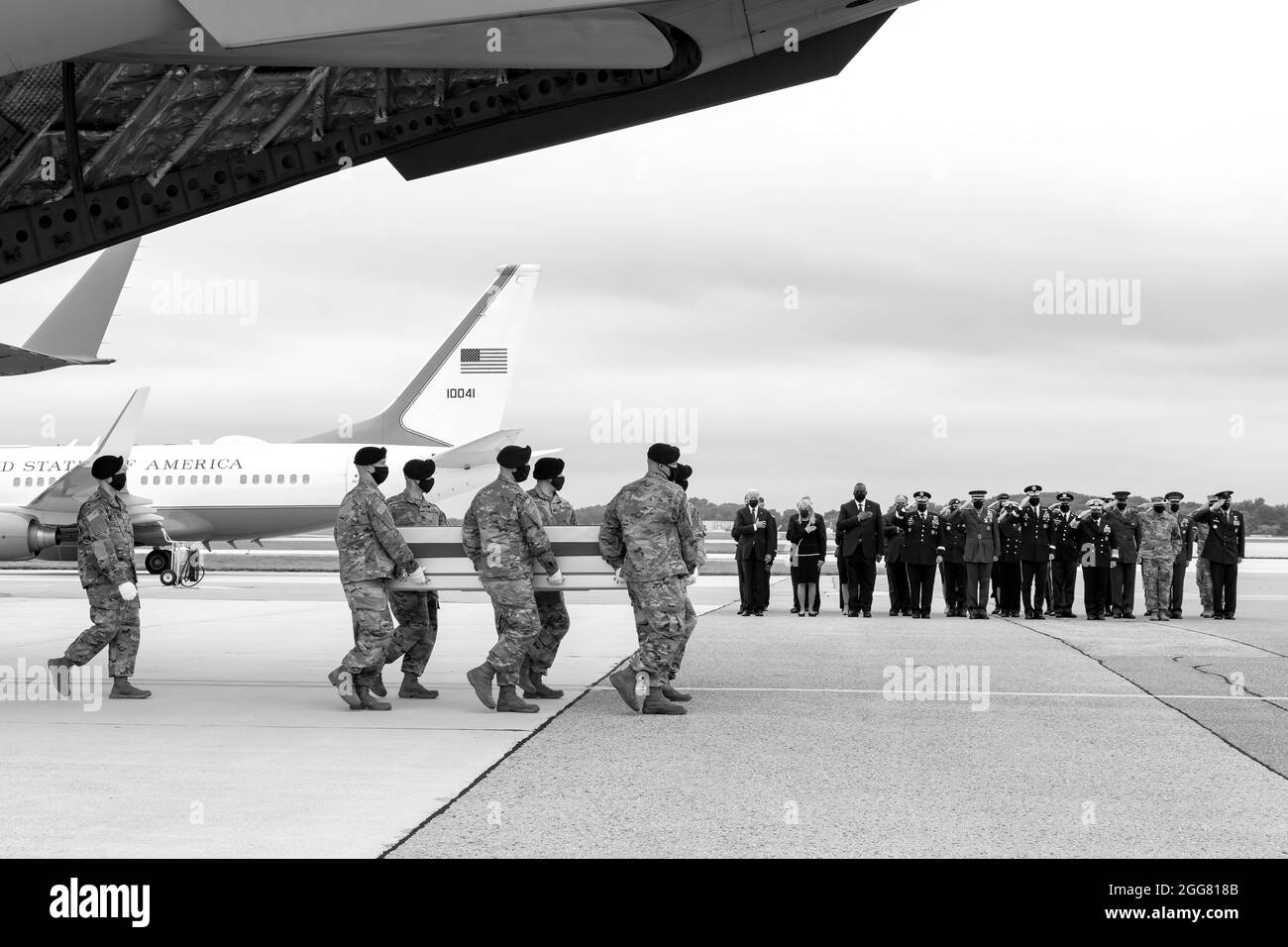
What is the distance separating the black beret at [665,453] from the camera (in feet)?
29.8

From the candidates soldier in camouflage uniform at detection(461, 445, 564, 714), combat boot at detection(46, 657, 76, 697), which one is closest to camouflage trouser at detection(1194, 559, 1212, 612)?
soldier in camouflage uniform at detection(461, 445, 564, 714)

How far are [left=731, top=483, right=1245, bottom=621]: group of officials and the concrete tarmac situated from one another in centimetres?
559

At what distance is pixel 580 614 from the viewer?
62.6 feet

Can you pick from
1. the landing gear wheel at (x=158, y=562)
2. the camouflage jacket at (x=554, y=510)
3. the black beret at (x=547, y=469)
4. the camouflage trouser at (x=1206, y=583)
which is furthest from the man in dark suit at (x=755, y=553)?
the landing gear wheel at (x=158, y=562)

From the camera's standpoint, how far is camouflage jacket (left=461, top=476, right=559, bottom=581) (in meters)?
9.01

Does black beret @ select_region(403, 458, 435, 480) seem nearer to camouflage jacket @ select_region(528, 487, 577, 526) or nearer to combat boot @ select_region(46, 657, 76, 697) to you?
camouflage jacket @ select_region(528, 487, 577, 526)

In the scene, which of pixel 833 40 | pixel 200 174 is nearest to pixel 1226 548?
pixel 833 40

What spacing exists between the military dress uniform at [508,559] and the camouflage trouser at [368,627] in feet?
2.45

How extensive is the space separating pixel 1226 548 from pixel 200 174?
52.4ft

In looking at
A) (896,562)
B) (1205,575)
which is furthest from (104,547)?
(1205,575)

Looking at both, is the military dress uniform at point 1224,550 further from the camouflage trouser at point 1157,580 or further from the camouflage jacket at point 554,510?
the camouflage jacket at point 554,510

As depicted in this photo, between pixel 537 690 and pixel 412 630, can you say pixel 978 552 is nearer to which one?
pixel 537 690
